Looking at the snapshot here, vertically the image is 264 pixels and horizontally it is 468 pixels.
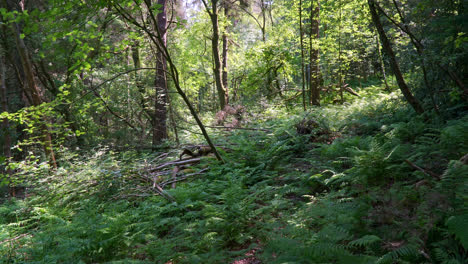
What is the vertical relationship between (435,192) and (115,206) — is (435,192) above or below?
above

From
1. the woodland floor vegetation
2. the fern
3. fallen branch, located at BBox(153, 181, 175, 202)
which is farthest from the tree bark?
the fern

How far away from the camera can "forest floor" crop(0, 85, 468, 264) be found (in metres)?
2.44

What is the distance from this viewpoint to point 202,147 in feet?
24.1

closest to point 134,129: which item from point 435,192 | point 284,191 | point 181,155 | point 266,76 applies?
point 181,155

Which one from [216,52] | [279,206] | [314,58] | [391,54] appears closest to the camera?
[279,206]

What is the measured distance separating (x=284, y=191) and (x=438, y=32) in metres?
4.53

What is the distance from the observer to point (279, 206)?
3.82 metres

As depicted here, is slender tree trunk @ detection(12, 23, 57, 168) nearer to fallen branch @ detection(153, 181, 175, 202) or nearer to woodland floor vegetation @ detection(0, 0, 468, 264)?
woodland floor vegetation @ detection(0, 0, 468, 264)

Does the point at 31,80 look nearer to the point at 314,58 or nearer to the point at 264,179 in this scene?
the point at 264,179

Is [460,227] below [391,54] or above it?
below

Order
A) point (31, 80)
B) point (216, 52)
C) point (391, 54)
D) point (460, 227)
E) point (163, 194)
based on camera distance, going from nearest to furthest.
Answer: point (460, 227) → point (163, 194) → point (391, 54) → point (31, 80) → point (216, 52)

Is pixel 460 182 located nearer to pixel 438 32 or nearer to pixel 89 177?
pixel 438 32

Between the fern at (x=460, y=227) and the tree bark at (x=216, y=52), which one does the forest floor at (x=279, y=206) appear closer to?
the fern at (x=460, y=227)

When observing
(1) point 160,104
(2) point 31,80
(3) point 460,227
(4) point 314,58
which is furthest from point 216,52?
(3) point 460,227
